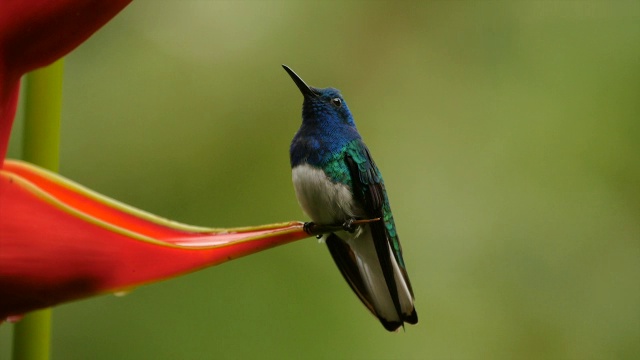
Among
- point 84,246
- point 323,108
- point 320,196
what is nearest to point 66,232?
point 84,246

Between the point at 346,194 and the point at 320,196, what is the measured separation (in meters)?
0.04

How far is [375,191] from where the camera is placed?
1.05 meters

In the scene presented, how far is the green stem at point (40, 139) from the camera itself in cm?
46

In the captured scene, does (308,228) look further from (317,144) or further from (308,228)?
(317,144)

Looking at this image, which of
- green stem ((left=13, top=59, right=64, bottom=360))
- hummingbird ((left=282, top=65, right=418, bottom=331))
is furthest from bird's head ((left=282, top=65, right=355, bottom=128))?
green stem ((left=13, top=59, right=64, bottom=360))

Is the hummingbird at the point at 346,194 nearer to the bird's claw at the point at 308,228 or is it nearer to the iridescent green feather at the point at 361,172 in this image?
the iridescent green feather at the point at 361,172

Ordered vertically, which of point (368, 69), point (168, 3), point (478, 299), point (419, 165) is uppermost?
point (168, 3)

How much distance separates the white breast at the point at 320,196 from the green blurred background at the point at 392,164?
0.41ft

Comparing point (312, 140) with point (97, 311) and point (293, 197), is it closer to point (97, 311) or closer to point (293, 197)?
point (293, 197)

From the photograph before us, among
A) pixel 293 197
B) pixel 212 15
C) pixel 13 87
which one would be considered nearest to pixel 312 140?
pixel 293 197

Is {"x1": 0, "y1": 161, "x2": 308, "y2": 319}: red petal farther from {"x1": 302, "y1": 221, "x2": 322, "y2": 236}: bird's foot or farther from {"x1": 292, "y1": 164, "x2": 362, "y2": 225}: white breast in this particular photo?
{"x1": 292, "y1": 164, "x2": 362, "y2": 225}: white breast

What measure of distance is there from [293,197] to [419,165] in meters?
0.21

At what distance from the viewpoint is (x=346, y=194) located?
1062mm

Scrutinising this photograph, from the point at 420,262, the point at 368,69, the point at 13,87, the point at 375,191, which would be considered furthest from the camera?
the point at 368,69
